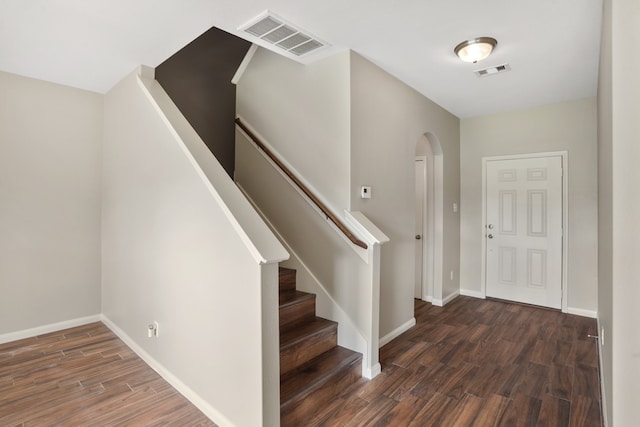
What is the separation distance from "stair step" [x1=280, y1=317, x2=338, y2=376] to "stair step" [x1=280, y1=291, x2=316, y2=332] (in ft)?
0.16

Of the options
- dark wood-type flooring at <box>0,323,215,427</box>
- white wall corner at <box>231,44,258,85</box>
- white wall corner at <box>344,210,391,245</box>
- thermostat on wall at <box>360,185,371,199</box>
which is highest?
white wall corner at <box>231,44,258,85</box>

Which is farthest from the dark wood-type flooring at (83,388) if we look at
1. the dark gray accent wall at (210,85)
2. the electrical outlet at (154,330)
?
the dark gray accent wall at (210,85)

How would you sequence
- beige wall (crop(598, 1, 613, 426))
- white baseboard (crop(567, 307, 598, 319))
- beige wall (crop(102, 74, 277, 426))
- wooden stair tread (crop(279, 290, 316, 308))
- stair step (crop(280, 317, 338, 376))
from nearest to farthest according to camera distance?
beige wall (crop(598, 1, 613, 426)) < beige wall (crop(102, 74, 277, 426)) < stair step (crop(280, 317, 338, 376)) < wooden stair tread (crop(279, 290, 316, 308)) < white baseboard (crop(567, 307, 598, 319))

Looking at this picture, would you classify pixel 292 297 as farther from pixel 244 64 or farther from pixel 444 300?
pixel 244 64

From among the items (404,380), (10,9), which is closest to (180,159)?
(10,9)

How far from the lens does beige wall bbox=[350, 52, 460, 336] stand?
114 inches

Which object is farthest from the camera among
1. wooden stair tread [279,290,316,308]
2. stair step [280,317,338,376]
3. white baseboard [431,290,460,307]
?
white baseboard [431,290,460,307]

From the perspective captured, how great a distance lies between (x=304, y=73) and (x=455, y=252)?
10.7 ft

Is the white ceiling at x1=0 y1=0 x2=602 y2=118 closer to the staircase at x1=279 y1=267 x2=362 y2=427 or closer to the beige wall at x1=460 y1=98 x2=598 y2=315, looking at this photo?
the beige wall at x1=460 y1=98 x2=598 y2=315

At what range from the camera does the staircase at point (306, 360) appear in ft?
7.21

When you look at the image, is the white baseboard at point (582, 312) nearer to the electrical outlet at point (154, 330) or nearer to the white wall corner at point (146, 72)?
the electrical outlet at point (154, 330)

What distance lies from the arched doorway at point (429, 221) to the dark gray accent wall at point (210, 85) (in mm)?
2533

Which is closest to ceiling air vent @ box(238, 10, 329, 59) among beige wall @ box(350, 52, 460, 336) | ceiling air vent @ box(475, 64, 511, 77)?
Answer: beige wall @ box(350, 52, 460, 336)

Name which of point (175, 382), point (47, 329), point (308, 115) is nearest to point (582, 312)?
point (308, 115)
